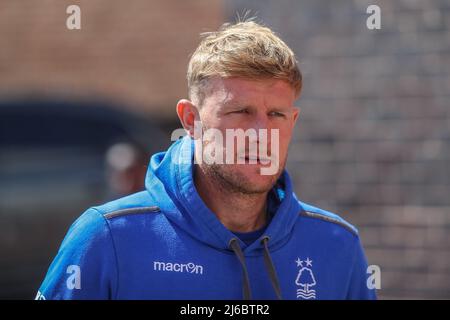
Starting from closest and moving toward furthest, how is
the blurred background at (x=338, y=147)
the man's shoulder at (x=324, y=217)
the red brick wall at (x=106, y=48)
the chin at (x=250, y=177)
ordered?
1. the chin at (x=250, y=177)
2. the man's shoulder at (x=324, y=217)
3. the blurred background at (x=338, y=147)
4. the red brick wall at (x=106, y=48)

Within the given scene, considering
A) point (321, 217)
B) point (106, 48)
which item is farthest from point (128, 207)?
point (106, 48)

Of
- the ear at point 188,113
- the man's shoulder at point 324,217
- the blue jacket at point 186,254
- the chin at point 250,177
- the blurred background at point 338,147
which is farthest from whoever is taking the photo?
the blurred background at point 338,147

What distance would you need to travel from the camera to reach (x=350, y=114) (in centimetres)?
608

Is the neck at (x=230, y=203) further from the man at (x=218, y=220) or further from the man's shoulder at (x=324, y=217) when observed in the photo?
the man's shoulder at (x=324, y=217)

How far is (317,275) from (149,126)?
353 cm

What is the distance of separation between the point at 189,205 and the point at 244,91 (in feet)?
1.54

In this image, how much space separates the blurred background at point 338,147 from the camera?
589 centimetres

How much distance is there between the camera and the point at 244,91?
309 centimetres

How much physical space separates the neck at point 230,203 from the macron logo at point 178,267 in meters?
0.24

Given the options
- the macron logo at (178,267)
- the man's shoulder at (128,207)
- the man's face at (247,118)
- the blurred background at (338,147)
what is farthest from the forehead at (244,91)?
the blurred background at (338,147)

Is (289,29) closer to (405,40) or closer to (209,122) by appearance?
(405,40)

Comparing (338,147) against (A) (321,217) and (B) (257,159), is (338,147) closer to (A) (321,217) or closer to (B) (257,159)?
(A) (321,217)

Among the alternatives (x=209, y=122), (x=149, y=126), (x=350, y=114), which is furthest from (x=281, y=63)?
(x=149, y=126)

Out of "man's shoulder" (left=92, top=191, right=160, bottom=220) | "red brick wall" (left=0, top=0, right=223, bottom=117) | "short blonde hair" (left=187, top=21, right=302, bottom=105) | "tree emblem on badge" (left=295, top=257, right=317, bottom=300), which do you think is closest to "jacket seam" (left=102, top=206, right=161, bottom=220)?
"man's shoulder" (left=92, top=191, right=160, bottom=220)
